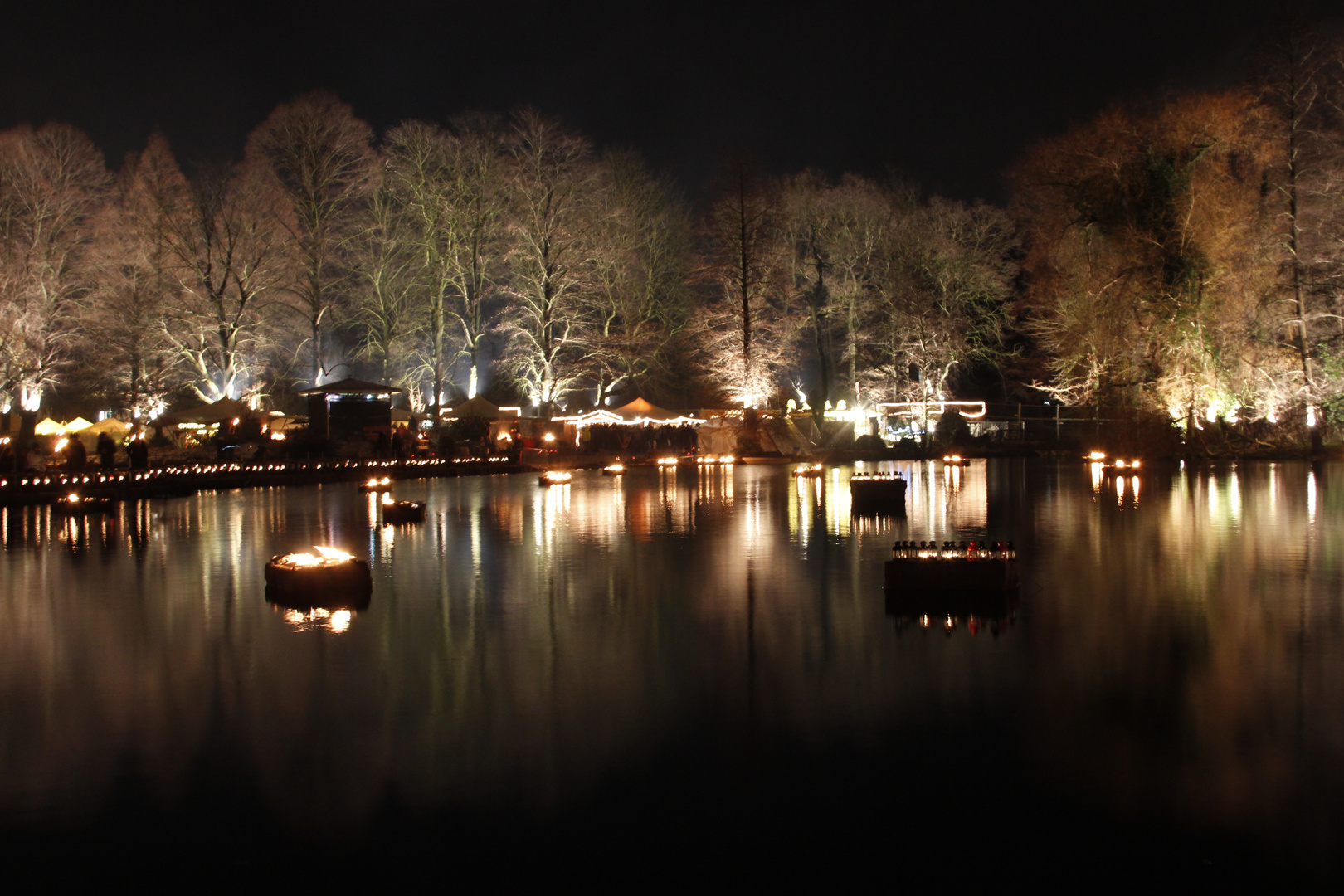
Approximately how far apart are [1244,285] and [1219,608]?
31833mm

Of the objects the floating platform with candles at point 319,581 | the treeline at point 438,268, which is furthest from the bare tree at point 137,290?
the floating platform with candles at point 319,581

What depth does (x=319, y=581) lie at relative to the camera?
1036 cm

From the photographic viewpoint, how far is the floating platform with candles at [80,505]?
68.4ft

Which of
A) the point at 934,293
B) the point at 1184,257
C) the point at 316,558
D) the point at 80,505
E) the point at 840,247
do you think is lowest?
the point at 316,558

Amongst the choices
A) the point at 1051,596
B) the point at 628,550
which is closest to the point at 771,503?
the point at 628,550

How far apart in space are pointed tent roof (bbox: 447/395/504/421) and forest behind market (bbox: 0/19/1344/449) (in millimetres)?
4746

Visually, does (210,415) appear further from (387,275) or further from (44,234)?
(44,234)

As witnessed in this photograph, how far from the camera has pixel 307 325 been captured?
49312mm

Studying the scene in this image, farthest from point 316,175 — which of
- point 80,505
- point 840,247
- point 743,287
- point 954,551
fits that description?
point 954,551

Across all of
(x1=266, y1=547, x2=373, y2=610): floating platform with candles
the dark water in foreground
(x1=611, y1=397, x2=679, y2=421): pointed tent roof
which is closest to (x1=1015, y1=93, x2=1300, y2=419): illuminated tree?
(x1=611, y1=397, x2=679, y2=421): pointed tent roof

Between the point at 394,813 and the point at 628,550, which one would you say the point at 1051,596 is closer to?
the point at 628,550

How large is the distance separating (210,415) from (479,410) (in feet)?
32.8

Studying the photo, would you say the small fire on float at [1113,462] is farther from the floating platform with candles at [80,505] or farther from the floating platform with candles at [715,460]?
the floating platform with candles at [80,505]

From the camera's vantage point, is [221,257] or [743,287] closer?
[221,257]
